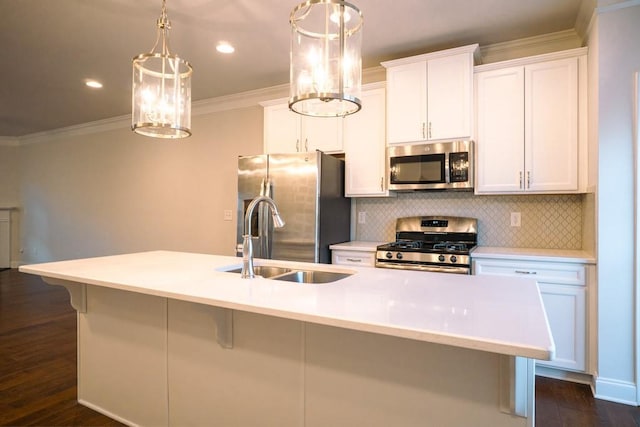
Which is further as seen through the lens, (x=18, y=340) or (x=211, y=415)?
(x=18, y=340)

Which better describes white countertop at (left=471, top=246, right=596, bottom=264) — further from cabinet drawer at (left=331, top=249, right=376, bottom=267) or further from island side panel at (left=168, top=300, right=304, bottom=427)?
island side panel at (left=168, top=300, right=304, bottom=427)

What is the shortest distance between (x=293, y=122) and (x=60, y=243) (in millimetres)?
5384

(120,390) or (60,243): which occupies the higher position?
(60,243)

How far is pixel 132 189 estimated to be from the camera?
5645 millimetres

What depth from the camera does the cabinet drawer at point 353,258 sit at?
3.26 metres

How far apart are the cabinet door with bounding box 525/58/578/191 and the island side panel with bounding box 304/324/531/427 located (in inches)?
80.8

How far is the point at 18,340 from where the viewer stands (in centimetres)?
335

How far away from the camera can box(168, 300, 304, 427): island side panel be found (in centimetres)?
157

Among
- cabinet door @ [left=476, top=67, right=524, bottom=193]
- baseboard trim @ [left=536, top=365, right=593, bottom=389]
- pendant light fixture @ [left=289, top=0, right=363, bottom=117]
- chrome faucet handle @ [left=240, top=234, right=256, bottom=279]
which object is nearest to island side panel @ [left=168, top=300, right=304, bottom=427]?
chrome faucet handle @ [left=240, top=234, right=256, bottom=279]

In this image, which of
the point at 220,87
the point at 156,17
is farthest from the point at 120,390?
the point at 220,87

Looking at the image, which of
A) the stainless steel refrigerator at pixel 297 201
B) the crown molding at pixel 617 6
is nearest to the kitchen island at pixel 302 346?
the stainless steel refrigerator at pixel 297 201

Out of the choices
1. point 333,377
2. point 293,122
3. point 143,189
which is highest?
point 293,122

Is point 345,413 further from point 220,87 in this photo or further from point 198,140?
point 198,140

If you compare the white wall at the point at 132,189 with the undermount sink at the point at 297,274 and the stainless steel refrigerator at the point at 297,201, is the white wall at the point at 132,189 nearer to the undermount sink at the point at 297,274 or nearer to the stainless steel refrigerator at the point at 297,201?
the stainless steel refrigerator at the point at 297,201
